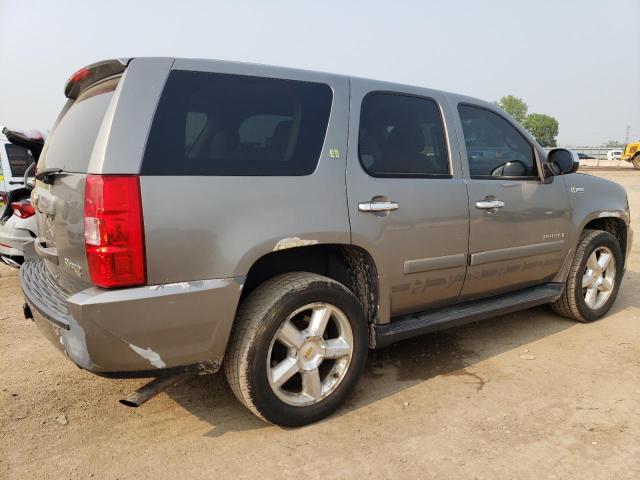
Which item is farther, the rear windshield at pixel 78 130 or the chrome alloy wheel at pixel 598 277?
the chrome alloy wheel at pixel 598 277

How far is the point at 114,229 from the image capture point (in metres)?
2.06

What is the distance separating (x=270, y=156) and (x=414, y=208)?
0.96 meters

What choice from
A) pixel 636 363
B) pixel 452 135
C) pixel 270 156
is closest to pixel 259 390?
pixel 270 156

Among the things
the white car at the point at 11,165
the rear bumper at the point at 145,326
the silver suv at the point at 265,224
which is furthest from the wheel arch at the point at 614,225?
the white car at the point at 11,165

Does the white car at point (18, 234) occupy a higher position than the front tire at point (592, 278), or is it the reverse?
the white car at point (18, 234)

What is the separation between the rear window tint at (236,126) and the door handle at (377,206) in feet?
1.18

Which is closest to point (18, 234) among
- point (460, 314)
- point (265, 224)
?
point (265, 224)

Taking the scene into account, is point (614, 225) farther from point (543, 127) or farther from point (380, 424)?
point (543, 127)

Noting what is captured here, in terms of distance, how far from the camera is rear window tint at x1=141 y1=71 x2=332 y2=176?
7.27 feet

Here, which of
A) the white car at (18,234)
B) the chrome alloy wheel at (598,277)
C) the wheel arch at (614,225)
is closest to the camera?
the chrome alloy wheel at (598,277)

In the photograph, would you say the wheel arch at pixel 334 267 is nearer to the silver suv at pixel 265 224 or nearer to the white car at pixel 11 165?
the silver suv at pixel 265 224

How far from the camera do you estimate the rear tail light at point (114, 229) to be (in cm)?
205

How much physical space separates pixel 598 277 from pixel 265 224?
3.45 metres

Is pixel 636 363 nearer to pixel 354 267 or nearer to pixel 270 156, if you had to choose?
pixel 354 267
